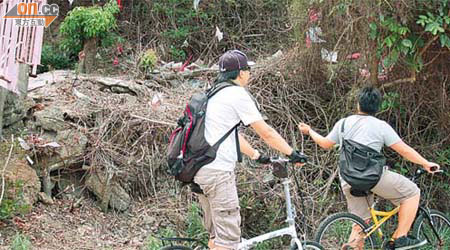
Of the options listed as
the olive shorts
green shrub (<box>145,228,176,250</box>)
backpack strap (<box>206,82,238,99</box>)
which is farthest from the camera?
green shrub (<box>145,228,176,250</box>)

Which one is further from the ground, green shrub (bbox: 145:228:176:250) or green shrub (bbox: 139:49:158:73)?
green shrub (bbox: 139:49:158:73)

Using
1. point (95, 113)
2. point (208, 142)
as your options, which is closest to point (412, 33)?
point (208, 142)

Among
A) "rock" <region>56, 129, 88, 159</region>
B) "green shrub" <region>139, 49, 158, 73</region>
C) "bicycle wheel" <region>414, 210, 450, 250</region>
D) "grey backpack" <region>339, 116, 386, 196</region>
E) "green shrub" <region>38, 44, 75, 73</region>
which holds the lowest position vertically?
"rock" <region>56, 129, 88, 159</region>

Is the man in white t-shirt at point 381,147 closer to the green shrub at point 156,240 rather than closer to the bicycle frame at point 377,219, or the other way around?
the bicycle frame at point 377,219

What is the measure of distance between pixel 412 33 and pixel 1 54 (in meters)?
4.01

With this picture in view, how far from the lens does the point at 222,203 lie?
165 inches

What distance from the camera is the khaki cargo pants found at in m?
4.15

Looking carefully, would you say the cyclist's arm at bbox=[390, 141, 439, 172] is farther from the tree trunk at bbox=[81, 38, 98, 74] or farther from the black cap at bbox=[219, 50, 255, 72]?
the tree trunk at bbox=[81, 38, 98, 74]

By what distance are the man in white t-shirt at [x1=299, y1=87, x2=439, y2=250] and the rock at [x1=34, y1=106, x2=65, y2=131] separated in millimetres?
3035

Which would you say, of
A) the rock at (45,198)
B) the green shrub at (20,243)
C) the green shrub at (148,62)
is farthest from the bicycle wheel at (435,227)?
the green shrub at (148,62)

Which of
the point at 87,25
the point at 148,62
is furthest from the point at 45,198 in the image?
the point at 87,25

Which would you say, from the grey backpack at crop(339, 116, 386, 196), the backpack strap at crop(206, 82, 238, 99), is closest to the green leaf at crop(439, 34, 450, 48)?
the grey backpack at crop(339, 116, 386, 196)

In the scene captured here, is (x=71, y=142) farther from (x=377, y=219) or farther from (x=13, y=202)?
(x=377, y=219)

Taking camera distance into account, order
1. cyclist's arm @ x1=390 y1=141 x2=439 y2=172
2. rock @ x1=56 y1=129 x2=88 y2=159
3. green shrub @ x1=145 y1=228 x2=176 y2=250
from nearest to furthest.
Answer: cyclist's arm @ x1=390 y1=141 x2=439 y2=172, green shrub @ x1=145 y1=228 x2=176 y2=250, rock @ x1=56 y1=129 x2=88 y2=159
